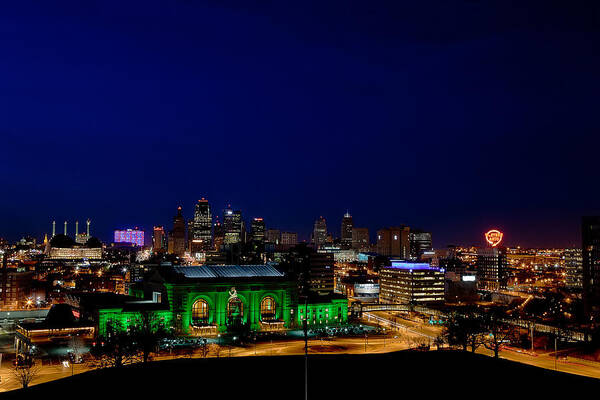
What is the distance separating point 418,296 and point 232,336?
293 feet

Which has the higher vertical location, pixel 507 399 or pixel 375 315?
pixel 507 399

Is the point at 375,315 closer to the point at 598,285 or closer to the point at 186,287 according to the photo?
the point at 186,287

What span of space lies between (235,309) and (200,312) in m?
7.09

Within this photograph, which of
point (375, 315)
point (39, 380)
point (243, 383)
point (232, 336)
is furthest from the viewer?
point (375, 315)

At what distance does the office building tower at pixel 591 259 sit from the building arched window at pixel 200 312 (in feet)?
344

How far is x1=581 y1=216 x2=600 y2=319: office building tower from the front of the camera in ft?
487

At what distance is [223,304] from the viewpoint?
105250 mm

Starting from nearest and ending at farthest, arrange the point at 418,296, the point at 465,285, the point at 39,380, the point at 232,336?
the point at 39,380 < the point at 232,336 < the point at 418,296 < the point at 465,285

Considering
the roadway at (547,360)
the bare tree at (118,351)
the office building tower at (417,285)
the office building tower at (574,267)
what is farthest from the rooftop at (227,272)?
the office building tower at (574,267)

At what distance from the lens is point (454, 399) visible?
33.4 meters

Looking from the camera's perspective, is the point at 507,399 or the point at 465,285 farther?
the point at 465,285

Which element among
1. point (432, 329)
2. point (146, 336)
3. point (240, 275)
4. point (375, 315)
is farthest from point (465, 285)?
point (146, 336)

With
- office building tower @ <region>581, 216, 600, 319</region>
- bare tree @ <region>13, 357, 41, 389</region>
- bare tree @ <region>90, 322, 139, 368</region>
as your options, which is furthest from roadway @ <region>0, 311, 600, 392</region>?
office building tower @ <region>581, 216, 600, 319</region>

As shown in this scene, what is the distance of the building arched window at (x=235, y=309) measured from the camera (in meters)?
105
